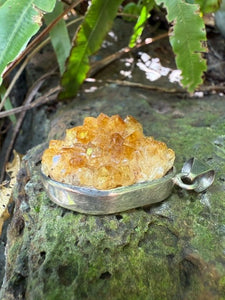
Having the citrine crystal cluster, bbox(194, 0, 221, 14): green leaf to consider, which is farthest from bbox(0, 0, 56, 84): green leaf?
bbox(194, 0, 221, 14): green leaf

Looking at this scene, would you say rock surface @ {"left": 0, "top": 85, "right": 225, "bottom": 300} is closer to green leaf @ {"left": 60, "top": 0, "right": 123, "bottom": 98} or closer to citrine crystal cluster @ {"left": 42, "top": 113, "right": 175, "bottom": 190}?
citrine crystal cluster @ {"left": 42, "top": 113, "right": 175, "bottom": 190}

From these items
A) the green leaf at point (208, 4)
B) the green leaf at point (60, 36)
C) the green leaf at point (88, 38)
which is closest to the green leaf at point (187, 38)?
the green leaf at point (208, 4)

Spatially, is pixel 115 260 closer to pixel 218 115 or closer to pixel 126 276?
pixel 126 276

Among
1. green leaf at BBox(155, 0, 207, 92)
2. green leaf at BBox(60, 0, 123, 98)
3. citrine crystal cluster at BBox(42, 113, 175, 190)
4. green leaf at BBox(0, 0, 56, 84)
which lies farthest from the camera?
green leaf at BBox(60, 0, 123, 98)

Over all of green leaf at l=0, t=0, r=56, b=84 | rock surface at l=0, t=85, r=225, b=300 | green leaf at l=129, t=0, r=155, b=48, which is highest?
green leaf at l=0, t=0, r=56, b=84

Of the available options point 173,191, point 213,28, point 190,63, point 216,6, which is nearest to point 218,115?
point 190,63

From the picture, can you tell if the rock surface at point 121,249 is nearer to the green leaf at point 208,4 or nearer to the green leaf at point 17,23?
the green leaf at point 17,23
